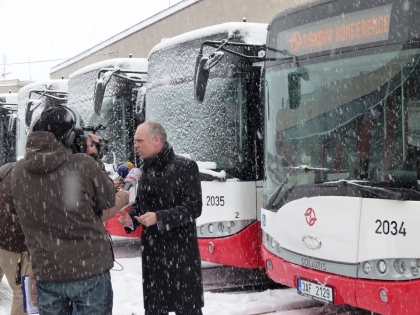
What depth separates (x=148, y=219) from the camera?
4.20 metres

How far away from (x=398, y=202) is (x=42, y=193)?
2.82m

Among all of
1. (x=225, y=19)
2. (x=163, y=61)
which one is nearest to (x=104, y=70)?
(x=163, y=61)

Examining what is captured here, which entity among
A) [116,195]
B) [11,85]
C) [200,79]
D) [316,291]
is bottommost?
[316,291]

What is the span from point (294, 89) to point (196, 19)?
574 inches

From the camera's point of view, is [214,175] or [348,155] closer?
[348,155]

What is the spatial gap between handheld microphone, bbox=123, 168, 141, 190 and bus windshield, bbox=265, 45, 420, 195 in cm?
187

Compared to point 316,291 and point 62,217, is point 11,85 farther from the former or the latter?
point 62,217

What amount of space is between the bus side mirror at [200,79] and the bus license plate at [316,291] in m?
2.16

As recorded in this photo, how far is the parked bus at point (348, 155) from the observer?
4.98 metres

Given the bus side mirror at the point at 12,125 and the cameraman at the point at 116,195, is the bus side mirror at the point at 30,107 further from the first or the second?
the cameraman at the point at 116,195

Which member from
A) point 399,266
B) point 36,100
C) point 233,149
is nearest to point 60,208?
point 399,266

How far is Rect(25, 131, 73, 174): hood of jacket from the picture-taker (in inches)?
134

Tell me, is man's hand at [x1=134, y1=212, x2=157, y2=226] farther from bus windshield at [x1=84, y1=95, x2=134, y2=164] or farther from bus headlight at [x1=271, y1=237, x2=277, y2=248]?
bus windshield at [x1=84, y1=95, x2=134, y2=164]

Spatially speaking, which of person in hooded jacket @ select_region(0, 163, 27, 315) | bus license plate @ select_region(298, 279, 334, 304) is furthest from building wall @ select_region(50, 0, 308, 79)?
person in hooded jacket @ select_region(0, 163, 27, 315)
